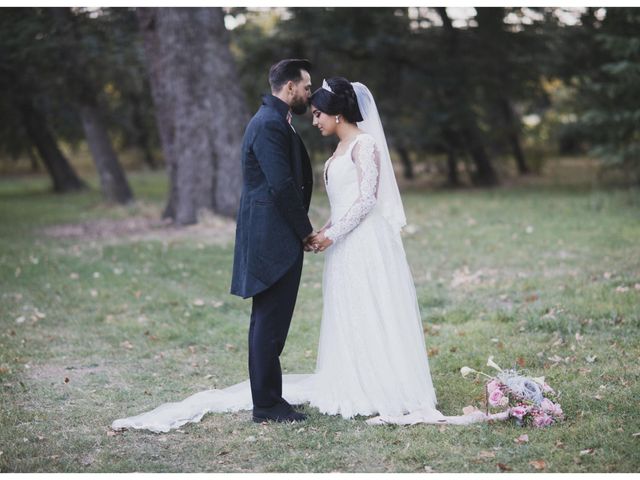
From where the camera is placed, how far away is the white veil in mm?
5184

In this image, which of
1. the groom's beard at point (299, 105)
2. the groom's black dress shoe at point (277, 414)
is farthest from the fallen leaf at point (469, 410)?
the groom's beard at point (299, 105)

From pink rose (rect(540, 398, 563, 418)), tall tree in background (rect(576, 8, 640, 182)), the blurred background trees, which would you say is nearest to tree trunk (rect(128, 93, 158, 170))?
the blurred background trees

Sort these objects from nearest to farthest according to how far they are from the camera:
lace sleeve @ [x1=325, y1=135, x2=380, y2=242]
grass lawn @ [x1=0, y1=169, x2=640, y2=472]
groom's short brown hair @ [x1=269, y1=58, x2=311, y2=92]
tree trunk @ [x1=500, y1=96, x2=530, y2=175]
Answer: grass lawn @ [x1=0, y1=169, x2=640, y2=472]
groom's short brown hair @ [x1=269, y1=58, x2=311, y2=92]
lace sleeve @ [x1=325, y1=135, x2=380, y2=242]
tree trunk @ [x1=500, y1=96, x2=530, y2=175]

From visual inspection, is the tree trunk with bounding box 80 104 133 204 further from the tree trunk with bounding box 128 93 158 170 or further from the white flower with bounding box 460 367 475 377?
the white flower with bounding box 460 367 475 377

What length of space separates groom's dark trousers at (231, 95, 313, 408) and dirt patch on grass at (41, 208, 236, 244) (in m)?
7.69

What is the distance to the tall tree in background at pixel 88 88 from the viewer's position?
58.0 ft

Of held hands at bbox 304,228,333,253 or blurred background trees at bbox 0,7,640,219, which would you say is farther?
blurred background trees at bbox 0,7,640,219

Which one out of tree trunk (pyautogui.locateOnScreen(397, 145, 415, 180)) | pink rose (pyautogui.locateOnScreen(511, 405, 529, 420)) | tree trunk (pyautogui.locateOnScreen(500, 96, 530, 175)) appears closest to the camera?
pink rose (pyautogui.locateOnScreen(511, 405, 529, 420))

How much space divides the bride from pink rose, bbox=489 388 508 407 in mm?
422

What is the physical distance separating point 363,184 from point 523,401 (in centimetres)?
177

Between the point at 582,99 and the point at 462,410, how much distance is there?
1322 centimetres

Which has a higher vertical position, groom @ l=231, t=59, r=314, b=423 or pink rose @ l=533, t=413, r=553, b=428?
groom @ l=231, t=59, r=314, b=423

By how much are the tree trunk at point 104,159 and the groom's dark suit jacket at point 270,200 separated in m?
16.4

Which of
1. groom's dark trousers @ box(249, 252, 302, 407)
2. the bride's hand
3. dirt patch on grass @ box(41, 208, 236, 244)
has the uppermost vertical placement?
the bride's hand
